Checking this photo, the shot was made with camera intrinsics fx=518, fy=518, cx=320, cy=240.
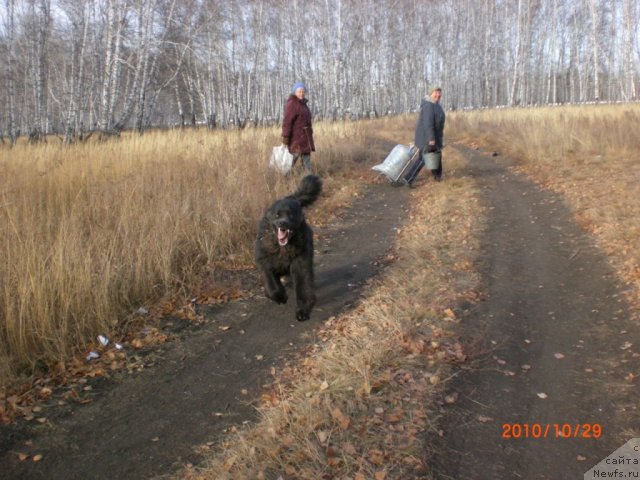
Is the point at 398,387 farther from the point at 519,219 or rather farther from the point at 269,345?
the point at 519,219

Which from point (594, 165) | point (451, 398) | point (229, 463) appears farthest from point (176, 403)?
point (594, 165)

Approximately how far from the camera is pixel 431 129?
11711 millimetres

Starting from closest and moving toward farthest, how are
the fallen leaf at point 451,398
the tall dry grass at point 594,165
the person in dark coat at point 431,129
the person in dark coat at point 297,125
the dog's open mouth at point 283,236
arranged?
1. the fallen leaf at point 451,398
2. the dog's open mouth at point 283,236
3. the tall dry grass at point 594,165
4. the person in dark coat at point 297,125
5. the person in dark coat at point 431,129

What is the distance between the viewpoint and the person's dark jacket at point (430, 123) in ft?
38.3

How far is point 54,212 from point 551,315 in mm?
5641

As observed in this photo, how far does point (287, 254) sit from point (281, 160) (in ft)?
19.0

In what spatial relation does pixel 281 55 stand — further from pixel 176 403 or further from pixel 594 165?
pixel 176 403

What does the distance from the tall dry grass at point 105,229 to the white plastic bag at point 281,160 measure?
24 centimetres

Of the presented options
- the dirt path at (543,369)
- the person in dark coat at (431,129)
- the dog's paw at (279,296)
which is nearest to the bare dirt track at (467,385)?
the dirt path at (543,369)

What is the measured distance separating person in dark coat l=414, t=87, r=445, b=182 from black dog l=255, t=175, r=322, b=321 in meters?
7.14

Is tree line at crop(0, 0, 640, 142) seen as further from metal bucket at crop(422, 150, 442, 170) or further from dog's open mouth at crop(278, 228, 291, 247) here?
dog's open mouth at crop(278, 228, 291, 247)

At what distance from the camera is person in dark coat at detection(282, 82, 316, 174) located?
10930mm

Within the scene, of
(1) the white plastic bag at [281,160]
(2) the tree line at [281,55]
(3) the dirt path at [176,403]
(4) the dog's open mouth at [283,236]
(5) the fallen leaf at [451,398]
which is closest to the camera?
(3) the dirt path at [176,403]
